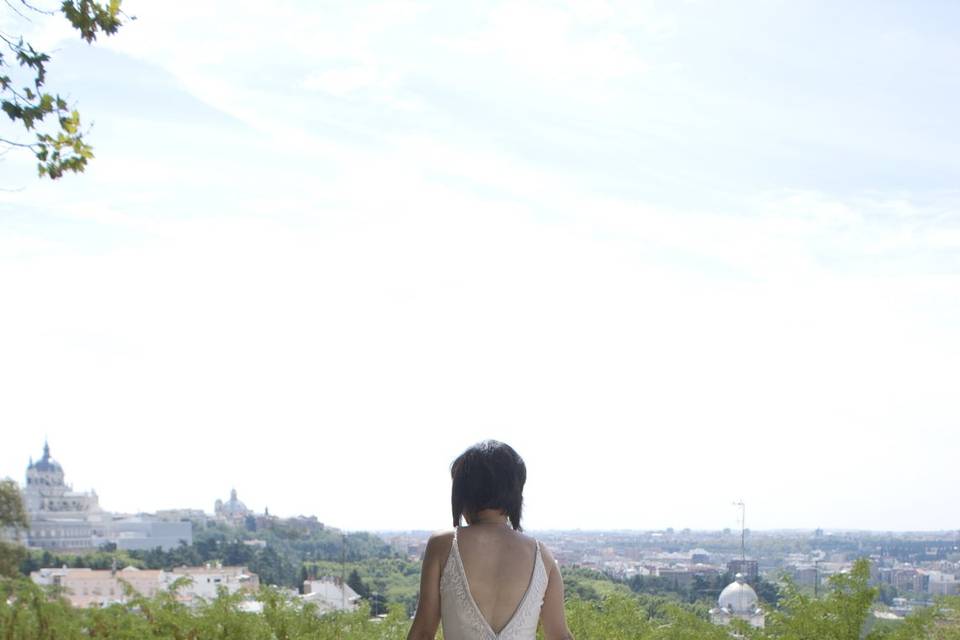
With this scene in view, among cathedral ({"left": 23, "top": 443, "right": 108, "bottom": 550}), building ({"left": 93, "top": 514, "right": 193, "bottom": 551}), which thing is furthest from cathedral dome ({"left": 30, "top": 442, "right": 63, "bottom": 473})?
building ({"left": 93, "top": 514, "right": 193, "bottom": 551})

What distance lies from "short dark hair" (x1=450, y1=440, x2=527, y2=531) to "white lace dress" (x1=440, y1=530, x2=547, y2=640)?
10 cm

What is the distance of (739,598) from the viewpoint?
416cm

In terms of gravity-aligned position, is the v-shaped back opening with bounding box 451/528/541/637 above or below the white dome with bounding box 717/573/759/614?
above

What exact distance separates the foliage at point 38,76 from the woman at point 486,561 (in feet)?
6.98

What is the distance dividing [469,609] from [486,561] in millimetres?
119

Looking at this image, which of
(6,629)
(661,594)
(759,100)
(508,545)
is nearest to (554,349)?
(759,100)

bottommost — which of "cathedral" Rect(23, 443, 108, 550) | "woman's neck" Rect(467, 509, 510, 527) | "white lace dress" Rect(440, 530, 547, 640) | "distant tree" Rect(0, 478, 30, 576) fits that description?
"cathedral" Rect(23, 443, 108, 550)

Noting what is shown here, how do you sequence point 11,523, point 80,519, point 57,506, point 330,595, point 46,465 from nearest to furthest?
point 330,595
point 11,523
point 80,519
point 57,506
point 46,465

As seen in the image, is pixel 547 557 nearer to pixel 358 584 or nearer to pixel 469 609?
pixel 469 609

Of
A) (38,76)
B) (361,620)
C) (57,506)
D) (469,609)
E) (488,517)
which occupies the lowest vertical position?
(57,506)

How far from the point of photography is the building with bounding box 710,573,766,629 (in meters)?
3.95

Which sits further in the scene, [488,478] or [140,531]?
[140,531]

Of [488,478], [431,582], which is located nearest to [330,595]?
[431,582]

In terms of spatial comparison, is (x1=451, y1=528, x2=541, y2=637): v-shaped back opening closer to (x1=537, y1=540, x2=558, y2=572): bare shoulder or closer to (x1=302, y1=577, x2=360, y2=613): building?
(x1=537, y1=540, x2=558, y2=572): bare shoulder
